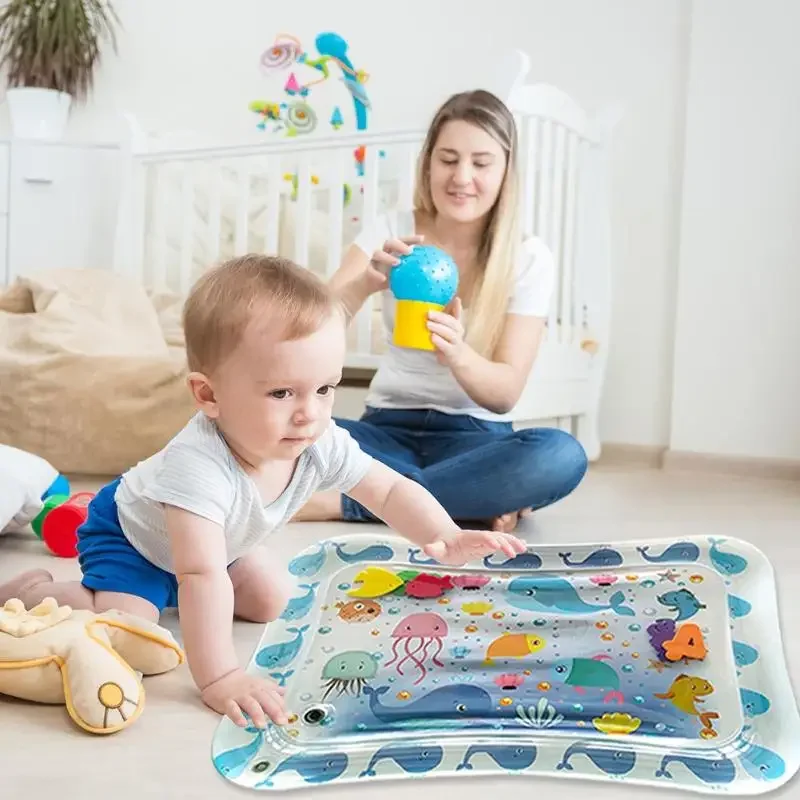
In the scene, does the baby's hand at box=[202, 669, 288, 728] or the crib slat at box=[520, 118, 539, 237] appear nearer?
the baby's hand at box=[202, 669, 288, 728]

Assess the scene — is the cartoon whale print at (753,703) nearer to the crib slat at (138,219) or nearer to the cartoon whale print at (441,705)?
the cartoon whale print at (441,705)

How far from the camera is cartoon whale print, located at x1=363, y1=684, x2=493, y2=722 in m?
0.75

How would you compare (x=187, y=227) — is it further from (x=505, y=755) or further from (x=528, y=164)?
(x=505, y=755)

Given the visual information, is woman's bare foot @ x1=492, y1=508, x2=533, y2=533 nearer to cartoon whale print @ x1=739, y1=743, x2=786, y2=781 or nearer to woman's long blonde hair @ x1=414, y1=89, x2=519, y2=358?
woman's long blonde hair @ x1=414, y1=89, x2=519, y2=358

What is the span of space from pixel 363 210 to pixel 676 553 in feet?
4.02

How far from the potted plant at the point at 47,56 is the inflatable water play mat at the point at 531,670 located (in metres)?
1.99

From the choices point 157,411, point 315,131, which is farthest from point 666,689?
point 315,131

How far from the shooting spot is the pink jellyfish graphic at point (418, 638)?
2.83ft

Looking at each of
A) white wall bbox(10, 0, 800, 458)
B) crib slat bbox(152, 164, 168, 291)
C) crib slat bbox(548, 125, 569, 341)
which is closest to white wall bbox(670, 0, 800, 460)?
white wall bbox(10, 0, 800, 458)

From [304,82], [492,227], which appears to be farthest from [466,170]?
[304,82]

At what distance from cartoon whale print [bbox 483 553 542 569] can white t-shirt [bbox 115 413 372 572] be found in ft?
0.92

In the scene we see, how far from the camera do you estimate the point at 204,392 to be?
31.8 inches

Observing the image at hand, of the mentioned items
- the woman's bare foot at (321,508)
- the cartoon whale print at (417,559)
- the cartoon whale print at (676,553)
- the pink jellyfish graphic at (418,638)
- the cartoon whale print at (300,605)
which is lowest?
the woman's bare foot at (321,508)

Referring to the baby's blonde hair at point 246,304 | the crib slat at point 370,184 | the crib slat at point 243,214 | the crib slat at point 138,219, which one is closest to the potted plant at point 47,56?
the crib slat at point 138,219
